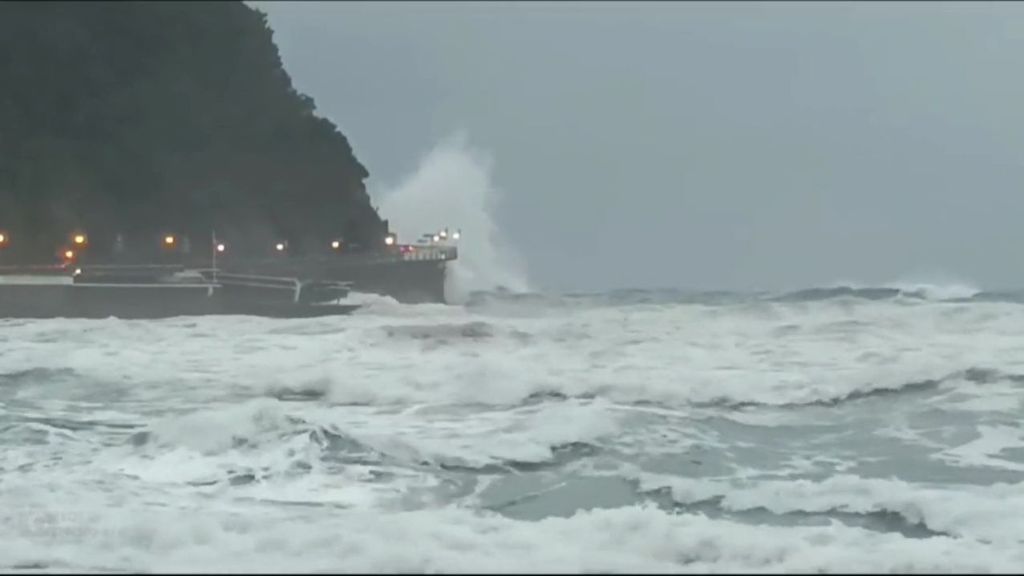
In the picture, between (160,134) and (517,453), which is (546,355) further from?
(160,134)

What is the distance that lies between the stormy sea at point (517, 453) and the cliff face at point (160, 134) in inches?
1294

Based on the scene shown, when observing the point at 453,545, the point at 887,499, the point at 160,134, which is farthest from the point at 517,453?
the point at 160,134

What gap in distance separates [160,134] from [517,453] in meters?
57.3

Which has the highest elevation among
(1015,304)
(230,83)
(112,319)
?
(230,83)

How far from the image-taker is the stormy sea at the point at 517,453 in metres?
6.57

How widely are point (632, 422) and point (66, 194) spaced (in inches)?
1870

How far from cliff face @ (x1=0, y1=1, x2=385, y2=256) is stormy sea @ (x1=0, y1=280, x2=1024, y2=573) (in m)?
32.9

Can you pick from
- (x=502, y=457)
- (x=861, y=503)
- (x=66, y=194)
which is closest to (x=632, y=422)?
(x=502, y=457)

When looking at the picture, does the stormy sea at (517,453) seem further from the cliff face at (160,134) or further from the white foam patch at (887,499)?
Answer: the cliff face at (160,134)

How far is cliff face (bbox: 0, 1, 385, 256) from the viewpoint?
57.6m

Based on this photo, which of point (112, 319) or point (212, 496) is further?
point (112, 319)

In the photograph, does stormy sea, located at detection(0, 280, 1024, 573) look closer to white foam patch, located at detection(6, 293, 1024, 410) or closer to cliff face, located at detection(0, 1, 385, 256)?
white foam patch, located at detection(6, 293, 1024, 410)

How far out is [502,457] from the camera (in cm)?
1204

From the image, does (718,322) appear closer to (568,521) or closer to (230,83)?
(568,521)
